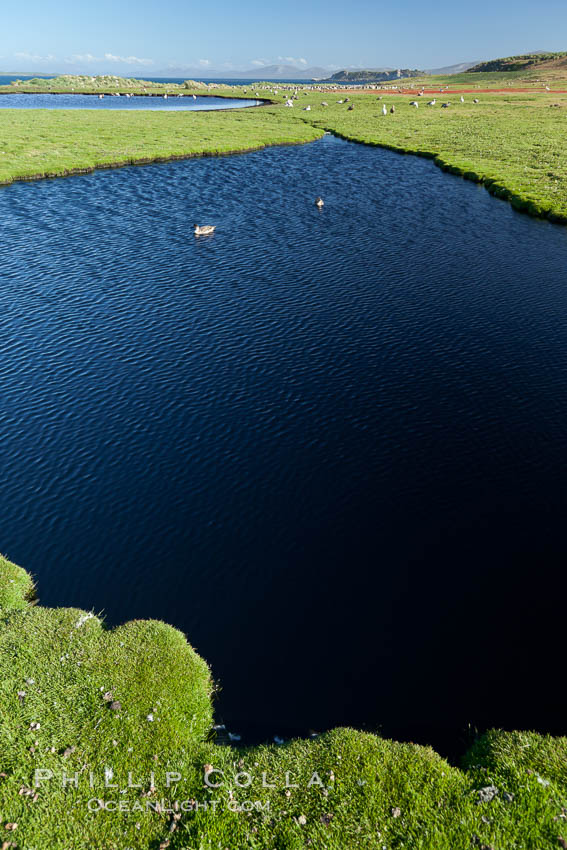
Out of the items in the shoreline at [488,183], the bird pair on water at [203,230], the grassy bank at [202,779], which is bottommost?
the grassy bank at [202,779]

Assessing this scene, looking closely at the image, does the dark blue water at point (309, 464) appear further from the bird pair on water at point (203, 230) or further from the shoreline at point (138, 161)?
the shoreline at point (138, 161)

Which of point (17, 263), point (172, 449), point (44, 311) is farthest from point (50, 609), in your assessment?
point (17, 263)

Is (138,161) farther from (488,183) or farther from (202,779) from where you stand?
(202,779)

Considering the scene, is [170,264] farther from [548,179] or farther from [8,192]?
[548,179]

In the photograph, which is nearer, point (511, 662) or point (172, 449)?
point (511, 662)

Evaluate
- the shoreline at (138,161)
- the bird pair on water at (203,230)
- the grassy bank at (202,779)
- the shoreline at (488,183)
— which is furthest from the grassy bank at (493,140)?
the grassy bank at (202,779)

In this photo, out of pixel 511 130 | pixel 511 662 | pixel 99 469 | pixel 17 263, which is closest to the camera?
pixel 511 662

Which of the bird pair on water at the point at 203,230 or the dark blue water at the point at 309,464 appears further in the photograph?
the bird pair on water at the point at 203,230
